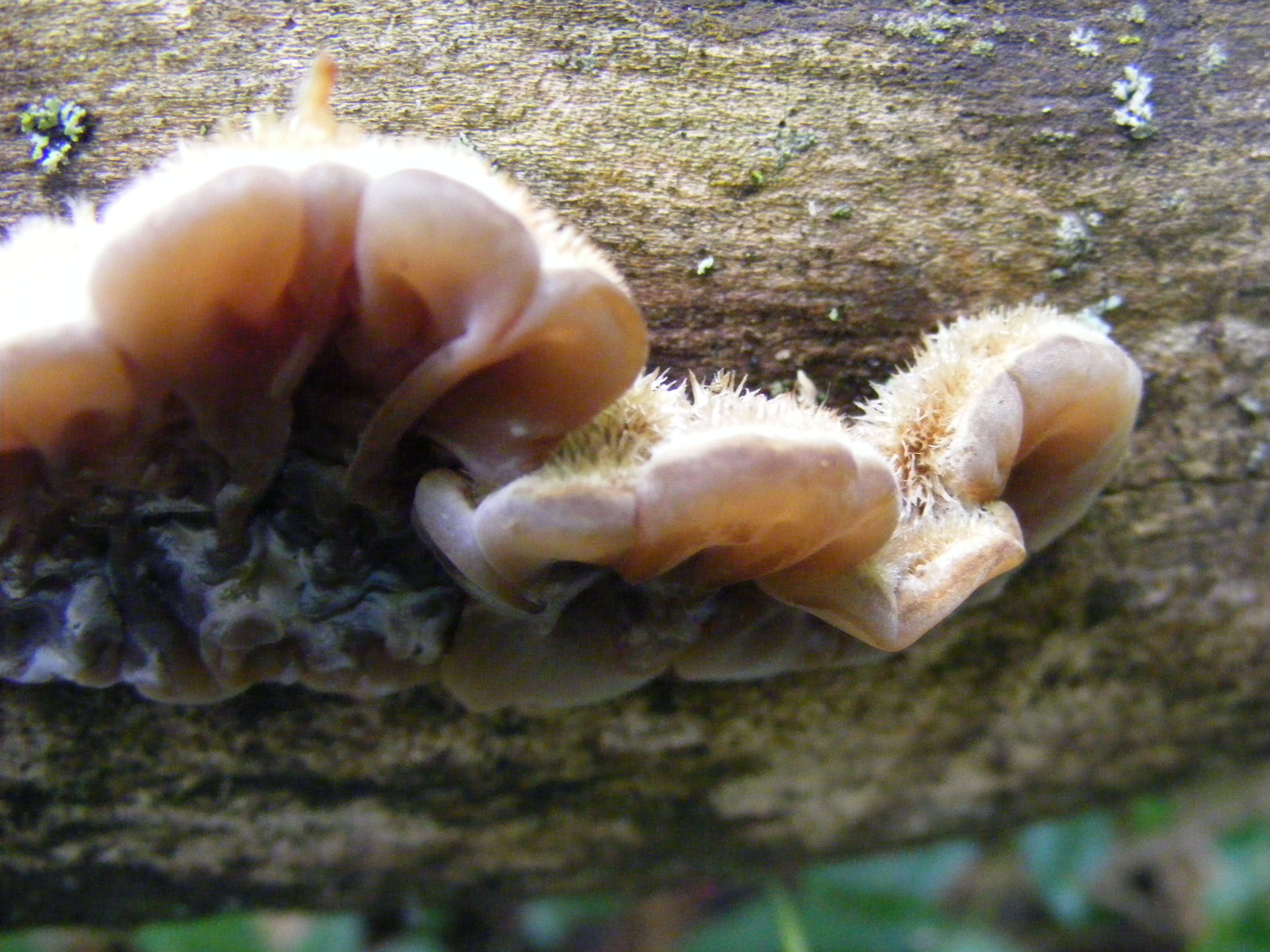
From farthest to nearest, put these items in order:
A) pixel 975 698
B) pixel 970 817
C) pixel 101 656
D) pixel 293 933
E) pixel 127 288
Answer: pixel 293 933 < pixel 970 817 < pixel 975 698 < pixel 101 656 < pixel 127 288

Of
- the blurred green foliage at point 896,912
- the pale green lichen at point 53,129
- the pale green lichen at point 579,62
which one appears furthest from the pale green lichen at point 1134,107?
the blurred green foliage at point 896,912

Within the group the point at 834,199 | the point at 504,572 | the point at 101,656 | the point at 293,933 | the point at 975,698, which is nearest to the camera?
the point at 504,572

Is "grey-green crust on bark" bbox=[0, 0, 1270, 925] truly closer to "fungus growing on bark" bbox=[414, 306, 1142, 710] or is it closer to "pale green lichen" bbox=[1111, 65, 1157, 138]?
"pale green lichen" bbox=[1111, 65, 1157, 138]

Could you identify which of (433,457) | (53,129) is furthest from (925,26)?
(53,129)

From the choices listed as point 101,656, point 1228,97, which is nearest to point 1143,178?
point 1228,97

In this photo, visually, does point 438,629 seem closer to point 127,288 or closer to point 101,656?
point 101,656

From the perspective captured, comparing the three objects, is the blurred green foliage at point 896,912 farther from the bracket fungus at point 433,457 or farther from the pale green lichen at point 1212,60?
the pale green lichen at point 1212,60

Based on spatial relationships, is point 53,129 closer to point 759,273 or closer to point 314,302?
point 314,302
